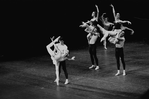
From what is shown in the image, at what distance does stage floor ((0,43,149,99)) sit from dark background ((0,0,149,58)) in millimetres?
2374

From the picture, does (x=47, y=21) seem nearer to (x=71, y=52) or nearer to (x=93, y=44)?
(x=71, y=52)

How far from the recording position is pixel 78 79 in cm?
1027

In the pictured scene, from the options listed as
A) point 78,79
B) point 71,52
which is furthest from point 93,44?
point 71,52

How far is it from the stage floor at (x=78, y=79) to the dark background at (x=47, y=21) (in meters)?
2.37

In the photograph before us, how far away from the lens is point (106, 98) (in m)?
8.12

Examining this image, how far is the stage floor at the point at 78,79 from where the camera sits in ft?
28.2

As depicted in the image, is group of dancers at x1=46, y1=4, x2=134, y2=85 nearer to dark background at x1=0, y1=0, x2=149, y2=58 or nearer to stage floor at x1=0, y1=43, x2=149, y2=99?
stage floor at x1=0, y1=43, x2=149, y2=99

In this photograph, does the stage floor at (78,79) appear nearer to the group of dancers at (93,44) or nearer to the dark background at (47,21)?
the group of dancers at (93,44)

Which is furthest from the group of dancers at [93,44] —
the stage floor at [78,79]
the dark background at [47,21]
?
the dark background at [47,21]

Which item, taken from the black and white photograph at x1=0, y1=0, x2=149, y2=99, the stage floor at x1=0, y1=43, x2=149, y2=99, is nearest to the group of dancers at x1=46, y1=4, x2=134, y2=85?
the black and white photograph at x1=0, y1=0, x2=149, y2=99

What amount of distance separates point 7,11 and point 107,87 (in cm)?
856

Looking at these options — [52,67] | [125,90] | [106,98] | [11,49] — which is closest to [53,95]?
[106,98]

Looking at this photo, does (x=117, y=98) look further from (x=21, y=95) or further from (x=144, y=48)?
(x=144, y=48)

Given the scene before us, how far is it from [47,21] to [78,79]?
8163mm
